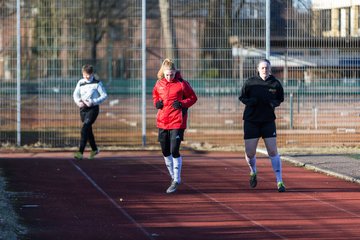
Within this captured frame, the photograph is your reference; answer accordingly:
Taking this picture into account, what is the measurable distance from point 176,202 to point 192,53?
958 centimetres

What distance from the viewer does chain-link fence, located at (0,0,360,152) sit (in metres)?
21.7

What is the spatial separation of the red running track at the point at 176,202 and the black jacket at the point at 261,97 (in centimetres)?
120

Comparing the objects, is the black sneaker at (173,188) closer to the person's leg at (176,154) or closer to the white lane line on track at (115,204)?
the person's leg at (176,154)

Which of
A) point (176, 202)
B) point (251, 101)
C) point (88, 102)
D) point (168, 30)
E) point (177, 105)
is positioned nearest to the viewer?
point (176, 202)

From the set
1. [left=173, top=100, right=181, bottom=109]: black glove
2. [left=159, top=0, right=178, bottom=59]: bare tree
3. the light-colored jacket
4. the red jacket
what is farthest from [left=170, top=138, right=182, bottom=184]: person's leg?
[left=159, top=0, right=178, bottom=59]: bare tree

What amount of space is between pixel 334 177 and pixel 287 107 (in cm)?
846

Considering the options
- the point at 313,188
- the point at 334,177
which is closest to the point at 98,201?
the point at 313,188

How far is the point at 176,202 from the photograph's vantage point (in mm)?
12750

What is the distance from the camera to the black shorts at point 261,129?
1359cm

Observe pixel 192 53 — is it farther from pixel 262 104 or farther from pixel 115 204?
pixel 115 204

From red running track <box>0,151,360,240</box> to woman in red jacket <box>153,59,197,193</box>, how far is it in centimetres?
78

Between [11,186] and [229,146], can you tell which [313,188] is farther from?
[229,146]

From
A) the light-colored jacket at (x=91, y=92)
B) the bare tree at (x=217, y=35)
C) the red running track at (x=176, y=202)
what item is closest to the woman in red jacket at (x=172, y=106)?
the red running track at (x=176, y=202)

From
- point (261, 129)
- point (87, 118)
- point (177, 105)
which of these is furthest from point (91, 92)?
point (261, 129)
